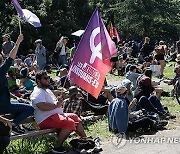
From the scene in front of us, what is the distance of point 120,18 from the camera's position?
43.8m

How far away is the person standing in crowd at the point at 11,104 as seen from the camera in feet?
22.9

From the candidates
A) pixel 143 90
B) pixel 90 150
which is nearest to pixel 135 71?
pixel 143 90

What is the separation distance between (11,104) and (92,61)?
7.31 ft

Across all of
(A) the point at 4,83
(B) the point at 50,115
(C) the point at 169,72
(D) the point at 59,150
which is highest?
(A) the point at 4,83

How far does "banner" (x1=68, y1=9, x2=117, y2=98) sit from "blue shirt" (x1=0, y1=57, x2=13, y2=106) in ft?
6.83

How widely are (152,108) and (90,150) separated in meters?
3.09

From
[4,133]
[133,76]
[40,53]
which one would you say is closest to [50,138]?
[4,133]

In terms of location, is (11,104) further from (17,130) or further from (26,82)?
(26,82)

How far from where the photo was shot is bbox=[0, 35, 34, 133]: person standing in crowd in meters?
6.97

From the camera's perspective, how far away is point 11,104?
747 cm

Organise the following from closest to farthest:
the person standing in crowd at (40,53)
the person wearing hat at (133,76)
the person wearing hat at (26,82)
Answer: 1. the person wearing hat at (26,82)
2. the person wearing hat at (133,76)
3. the person standing in crowd at (40,53)

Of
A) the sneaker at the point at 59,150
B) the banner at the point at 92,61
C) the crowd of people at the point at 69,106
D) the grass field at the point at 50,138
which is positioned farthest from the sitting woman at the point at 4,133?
the banner at the point at 92,61

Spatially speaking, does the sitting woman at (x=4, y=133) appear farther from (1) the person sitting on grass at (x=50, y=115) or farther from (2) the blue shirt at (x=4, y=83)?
(1) the person sitting on grass at (x=50, y=115)

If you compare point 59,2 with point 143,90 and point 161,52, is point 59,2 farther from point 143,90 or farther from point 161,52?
point 143,90
